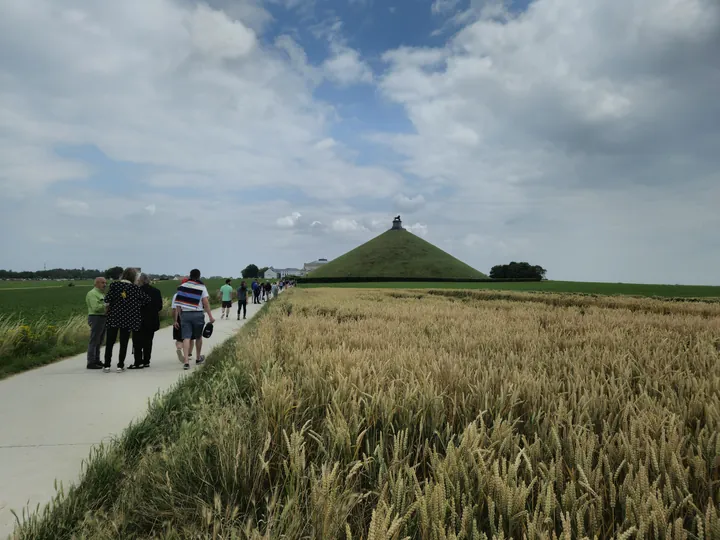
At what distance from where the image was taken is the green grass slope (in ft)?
464

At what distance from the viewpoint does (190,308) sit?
360 inches

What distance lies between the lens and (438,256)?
157500mm

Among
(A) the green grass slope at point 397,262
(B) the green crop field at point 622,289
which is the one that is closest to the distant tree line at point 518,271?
(A) the green grass slope at point 397,262

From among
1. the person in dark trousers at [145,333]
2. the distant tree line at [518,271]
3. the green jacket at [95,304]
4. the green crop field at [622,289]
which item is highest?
the distant tree line at [518,271]

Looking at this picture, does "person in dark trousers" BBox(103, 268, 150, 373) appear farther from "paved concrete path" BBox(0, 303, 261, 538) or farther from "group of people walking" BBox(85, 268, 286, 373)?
"paved concrete path" BBox(0, 303, 261, 538)

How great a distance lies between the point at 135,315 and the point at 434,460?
8.62m

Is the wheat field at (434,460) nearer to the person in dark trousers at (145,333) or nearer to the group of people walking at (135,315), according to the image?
the group of people walking at (135,315)

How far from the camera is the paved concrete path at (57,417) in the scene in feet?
12.1

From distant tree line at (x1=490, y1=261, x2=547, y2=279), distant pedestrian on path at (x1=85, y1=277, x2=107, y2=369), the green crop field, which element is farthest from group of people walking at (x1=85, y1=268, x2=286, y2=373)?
distant tree line at (x1=490, y1=261, x2=547, y2=279)

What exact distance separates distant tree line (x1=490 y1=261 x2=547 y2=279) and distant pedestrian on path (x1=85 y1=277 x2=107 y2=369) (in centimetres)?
12319

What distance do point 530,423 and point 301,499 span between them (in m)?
1.45

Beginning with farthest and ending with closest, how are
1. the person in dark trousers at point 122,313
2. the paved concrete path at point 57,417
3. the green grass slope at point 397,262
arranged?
the green grass slope at point 397,262, the person in dark trousers at point 122,313, the paved concrete path at point 57,417

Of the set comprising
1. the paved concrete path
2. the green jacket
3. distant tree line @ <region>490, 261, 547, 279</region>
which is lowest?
the paved concrete path

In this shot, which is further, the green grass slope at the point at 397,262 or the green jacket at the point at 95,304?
the green grass slope at the point at 397,262
